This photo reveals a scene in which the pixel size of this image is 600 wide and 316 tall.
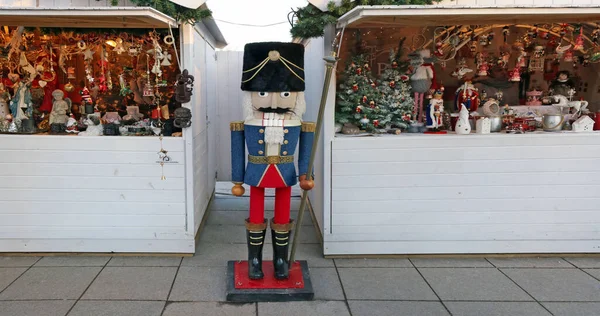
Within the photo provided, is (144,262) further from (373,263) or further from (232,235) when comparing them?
(373,263)

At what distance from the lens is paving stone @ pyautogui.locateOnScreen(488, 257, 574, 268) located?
14.2 ft

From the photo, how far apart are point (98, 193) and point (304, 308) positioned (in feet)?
7.60

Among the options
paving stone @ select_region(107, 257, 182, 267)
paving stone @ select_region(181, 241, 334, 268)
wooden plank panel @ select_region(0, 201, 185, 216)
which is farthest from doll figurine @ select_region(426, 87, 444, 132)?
paving stone @ select_region(107, 257, 182, 267)

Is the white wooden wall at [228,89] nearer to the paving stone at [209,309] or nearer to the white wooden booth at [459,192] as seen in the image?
the white wooden booth at [459,192]

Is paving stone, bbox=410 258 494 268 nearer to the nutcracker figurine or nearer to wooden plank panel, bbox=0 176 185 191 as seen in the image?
the nutcracker figurine

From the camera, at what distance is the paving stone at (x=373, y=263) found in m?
4.30

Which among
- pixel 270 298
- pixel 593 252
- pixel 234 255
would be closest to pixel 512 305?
pixel 593 252

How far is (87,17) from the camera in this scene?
3.79 meters

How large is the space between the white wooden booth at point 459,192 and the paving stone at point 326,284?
0.34 meters

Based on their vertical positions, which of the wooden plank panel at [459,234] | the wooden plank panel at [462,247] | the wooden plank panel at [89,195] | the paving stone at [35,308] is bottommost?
the paving stone at [35,308]

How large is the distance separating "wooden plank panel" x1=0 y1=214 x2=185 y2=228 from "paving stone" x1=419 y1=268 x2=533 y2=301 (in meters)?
2.45

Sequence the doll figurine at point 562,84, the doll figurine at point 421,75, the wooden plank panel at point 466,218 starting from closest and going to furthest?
1. the wooden plank panel at point 466,218
2. the doll figurine at point 421,75
3. the doll figurine at point 562,84

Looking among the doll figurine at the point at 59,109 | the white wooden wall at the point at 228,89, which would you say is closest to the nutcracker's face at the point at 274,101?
Result: the doll figurine at the point at 59,109

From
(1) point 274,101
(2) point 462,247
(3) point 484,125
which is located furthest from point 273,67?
(2) point 462,247
